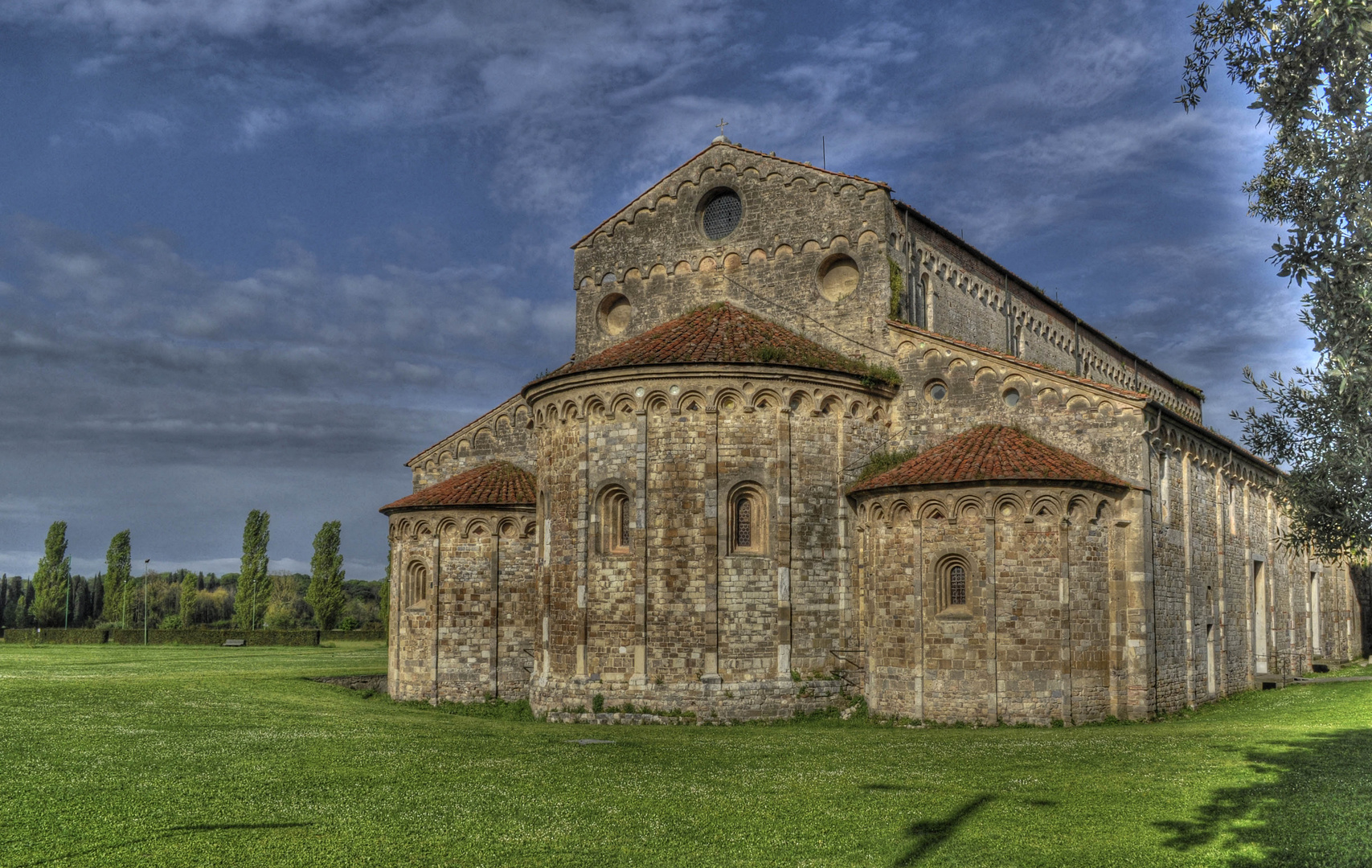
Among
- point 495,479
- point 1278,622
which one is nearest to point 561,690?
point 495,479

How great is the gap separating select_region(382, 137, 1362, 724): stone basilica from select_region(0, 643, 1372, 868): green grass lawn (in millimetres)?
Result: 1527

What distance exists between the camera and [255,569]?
79125mm

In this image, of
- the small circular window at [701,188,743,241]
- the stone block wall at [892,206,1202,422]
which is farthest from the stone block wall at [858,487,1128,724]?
the small circular window at [701,188,743,241]

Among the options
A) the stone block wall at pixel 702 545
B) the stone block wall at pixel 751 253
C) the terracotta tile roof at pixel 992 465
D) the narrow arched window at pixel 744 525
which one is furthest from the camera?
the stone block wall at pixel 751 253

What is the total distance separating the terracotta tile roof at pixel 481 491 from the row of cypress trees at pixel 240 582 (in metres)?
50.2

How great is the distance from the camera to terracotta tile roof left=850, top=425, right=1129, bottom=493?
21297 millimetres

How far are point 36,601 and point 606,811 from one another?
84785 mm

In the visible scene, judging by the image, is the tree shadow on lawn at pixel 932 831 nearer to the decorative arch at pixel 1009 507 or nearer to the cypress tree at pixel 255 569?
the decorative arch at pixel 1009 507

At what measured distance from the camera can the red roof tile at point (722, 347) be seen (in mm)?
23047

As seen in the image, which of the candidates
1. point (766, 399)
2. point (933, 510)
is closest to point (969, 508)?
point (933, 510)

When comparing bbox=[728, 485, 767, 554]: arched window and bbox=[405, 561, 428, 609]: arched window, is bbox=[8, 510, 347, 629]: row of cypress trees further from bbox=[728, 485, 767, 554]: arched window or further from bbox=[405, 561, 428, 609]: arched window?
bbox=[728, 485, 767, 554]: arched window

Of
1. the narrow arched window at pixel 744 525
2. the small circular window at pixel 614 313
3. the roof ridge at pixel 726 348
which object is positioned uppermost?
the small circular window at pixel 614 313

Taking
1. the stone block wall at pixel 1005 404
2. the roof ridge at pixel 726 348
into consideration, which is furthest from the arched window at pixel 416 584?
the stone block wall at pixel 1005 404

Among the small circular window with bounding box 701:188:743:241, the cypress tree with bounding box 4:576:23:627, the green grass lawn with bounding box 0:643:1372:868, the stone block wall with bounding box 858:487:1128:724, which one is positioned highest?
the small circular window with bounding box 701:188:743:241
